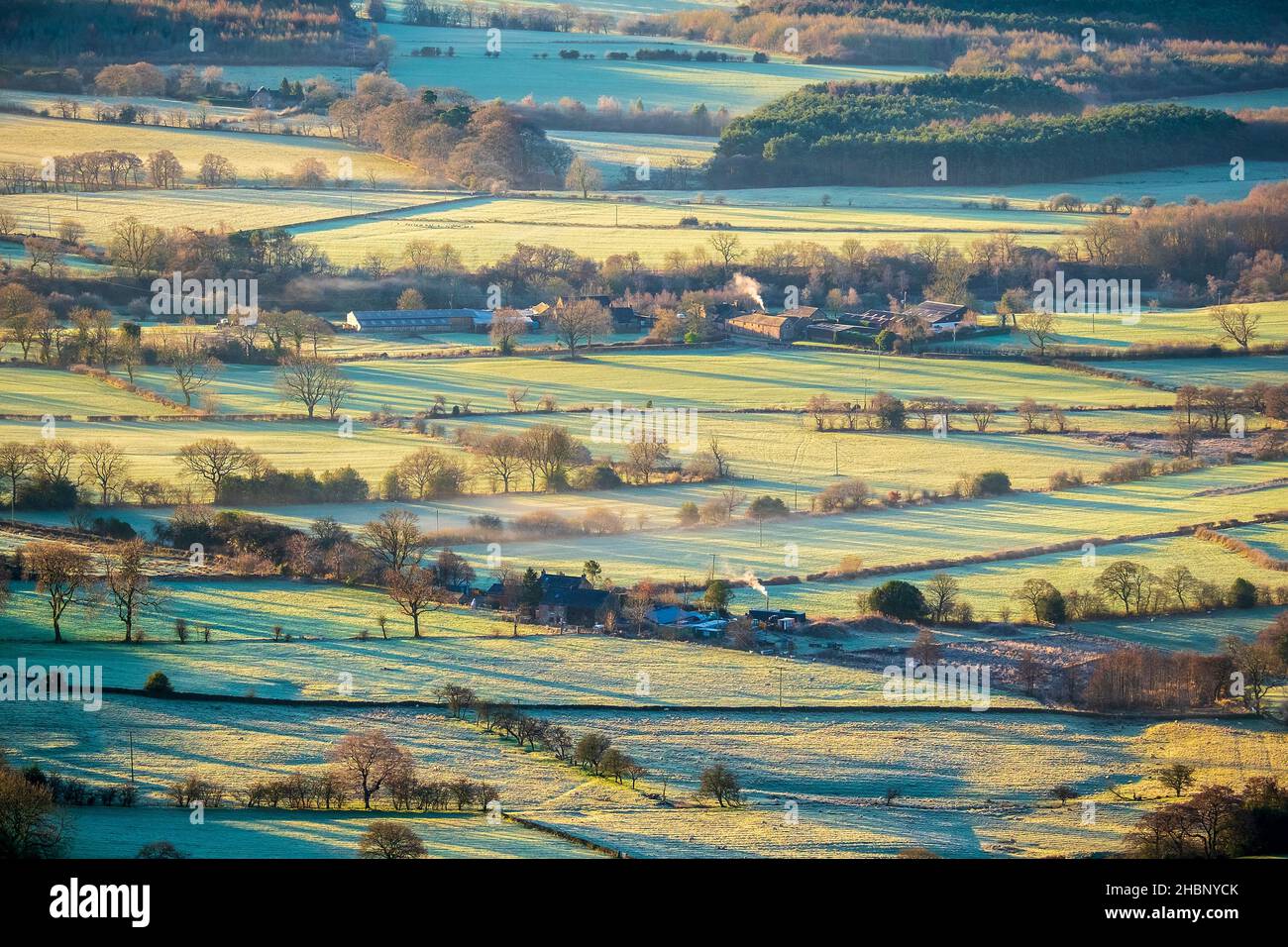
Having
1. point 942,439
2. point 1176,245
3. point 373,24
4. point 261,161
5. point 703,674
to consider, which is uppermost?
point 373,24

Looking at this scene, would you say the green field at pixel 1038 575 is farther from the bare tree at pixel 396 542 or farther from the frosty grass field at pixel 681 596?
the bare tree at pixel 396 542

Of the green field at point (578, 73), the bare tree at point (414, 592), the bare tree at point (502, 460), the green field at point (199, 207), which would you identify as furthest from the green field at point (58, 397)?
the green field at point (578, 73)

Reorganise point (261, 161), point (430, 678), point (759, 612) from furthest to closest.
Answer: point (261, 161) < point (759, 612) < point (430, 678)

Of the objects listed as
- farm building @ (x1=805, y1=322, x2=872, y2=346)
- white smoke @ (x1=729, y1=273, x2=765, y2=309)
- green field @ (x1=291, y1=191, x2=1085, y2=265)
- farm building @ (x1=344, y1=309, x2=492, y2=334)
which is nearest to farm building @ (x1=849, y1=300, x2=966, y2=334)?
farm building @ (x1=805, y1=322, x2=872, y2=346)

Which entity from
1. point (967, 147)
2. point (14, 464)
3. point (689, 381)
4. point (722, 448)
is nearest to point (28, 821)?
point (14, 464)
